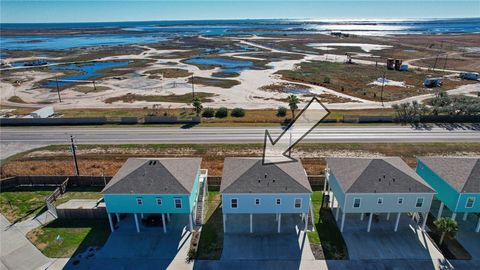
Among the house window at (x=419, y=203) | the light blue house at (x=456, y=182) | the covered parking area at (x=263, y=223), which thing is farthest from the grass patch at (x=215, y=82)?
the house window at (x=419, y=203)

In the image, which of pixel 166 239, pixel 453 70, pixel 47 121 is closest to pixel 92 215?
pixel 166 239

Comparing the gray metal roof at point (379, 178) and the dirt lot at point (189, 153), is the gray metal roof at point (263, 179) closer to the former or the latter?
the gray metal roof at point (379, 178)

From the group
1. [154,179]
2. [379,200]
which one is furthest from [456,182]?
[154,179]

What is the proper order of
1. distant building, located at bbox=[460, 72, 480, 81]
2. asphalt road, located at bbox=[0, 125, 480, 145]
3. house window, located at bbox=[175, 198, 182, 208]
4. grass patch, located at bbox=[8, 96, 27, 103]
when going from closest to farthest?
house window, located at bbox=[175, 198, 182, 208] < asphalt road, located at bbox=[0, 125, 480, 145] < grass patch, located at bbox=[8, 96, 27, 103] < distant building, located at bbox=[460, 72, 480, 81]

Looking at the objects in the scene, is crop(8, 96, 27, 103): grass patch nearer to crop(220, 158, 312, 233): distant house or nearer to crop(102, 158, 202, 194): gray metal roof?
crop(102, 158, 202, 194): gray metal roof

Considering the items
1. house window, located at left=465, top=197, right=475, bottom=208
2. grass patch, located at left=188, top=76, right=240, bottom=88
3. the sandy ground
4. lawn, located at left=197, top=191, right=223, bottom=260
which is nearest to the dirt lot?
lawn, located at left=197, top=191, right=223, bottom=260

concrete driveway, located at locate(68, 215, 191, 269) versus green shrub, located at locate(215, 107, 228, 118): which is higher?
green shrub, located at locate(215, 107, 228, 118)

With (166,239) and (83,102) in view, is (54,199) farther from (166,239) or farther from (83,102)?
(83,102)
